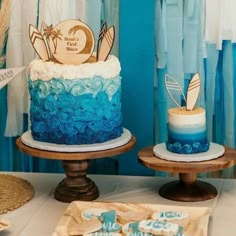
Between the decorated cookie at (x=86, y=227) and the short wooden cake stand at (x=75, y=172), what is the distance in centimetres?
16

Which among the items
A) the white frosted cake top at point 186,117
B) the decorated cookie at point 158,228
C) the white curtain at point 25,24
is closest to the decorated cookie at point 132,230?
the decorated cookie at point 158,228

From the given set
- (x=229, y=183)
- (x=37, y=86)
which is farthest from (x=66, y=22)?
(x=229, y=183)

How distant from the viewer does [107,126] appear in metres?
1.28

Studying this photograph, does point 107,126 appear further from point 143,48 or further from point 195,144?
point 143,48

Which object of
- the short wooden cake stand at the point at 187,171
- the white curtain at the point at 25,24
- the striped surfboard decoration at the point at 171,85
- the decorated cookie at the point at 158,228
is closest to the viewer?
the decorated cookie at the point at 158,228

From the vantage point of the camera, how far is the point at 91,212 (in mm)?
1166

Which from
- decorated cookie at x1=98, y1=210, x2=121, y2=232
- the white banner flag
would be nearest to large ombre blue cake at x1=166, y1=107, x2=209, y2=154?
decorated cookie at x1=98, y1=210, x2=121, y2=232

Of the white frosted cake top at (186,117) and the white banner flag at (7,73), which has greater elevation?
the white banner flag at (7,73)

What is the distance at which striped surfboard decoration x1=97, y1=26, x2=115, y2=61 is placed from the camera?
131 cm

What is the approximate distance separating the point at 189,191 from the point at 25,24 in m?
0.62

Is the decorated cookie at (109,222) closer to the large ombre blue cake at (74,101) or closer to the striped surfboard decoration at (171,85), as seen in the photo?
the large ombre blue cake at (74,101)

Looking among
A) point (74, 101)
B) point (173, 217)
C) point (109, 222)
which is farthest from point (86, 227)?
point (74, 101)

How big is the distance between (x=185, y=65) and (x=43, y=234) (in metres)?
0.60

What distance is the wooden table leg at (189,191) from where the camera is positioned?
130cm
